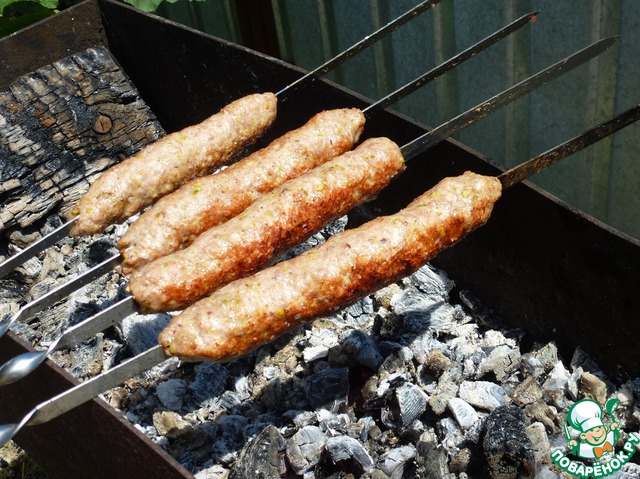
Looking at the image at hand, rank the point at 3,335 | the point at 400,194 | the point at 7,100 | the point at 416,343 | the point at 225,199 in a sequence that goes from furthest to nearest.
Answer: the point at 7,100 → the point at 400,194 → the point at 416,343 → the point at 225,199 → the point at 3,335

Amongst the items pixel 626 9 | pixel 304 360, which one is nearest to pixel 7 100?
pixel 304 360

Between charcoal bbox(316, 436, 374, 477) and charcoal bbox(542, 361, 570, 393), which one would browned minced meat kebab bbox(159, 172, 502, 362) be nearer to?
charcoal bbox(316, 436, 374, 477)

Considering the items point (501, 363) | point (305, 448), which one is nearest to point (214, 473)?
point (305, 448)

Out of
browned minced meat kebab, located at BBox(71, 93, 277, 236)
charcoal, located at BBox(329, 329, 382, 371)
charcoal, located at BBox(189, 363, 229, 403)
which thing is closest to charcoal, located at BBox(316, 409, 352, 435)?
charcoal, located at BBox(329, 329, 382, 371)

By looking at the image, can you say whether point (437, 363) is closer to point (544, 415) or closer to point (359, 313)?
point (544, 415)

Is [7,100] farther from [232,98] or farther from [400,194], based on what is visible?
[400,194]

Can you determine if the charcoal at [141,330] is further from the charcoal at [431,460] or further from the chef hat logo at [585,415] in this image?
the chef hat logo at [585,415]
